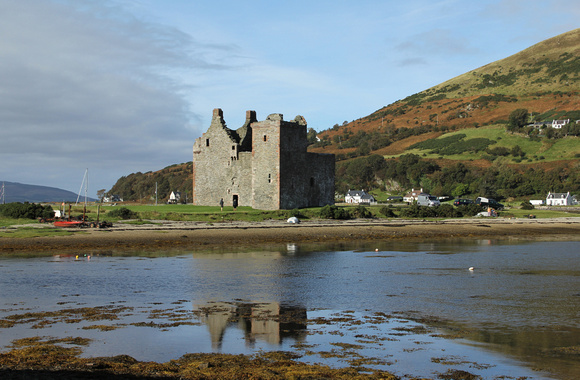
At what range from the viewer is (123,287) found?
17.3 metres

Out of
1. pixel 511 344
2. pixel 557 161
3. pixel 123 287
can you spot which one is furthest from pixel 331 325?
pixel 557 161

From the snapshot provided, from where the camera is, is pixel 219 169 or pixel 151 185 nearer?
pixel 219 169

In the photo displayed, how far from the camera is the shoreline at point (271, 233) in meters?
29.0

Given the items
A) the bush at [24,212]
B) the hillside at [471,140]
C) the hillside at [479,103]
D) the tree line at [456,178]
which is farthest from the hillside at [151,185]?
the bush at [24,212]

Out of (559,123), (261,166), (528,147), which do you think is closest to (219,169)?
(261,166)

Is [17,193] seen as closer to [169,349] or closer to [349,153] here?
[349,153]

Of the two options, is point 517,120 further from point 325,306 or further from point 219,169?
point 325,306

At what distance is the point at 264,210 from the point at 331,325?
1313 inches

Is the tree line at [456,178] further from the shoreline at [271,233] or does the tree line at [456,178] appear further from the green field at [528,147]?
the shoreline at [271,233]

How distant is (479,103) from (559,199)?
73.5 meters

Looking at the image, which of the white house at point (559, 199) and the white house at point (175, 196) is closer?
the white house at point (559, 199)

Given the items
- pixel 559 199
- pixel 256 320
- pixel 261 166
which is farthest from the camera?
pixel 559 199

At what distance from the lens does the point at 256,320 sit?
12.9 meters

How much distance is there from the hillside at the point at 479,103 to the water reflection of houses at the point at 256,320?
10631cm
